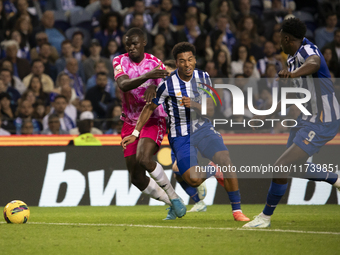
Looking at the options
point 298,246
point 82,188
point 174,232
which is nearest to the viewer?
point 298,246

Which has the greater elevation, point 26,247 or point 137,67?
point 137,67

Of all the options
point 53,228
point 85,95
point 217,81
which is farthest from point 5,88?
point 53,228

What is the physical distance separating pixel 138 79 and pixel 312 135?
2.06 m

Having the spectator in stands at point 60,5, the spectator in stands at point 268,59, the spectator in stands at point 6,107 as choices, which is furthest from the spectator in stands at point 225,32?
the spectator in stands at point 6,107

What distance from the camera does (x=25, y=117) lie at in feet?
35.1

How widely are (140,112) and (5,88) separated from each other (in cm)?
535

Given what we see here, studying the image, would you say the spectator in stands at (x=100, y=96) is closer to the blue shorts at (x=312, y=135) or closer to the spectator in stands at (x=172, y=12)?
the spectator in stands at (x=172, y=12)

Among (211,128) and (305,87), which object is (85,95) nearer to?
(211,128)

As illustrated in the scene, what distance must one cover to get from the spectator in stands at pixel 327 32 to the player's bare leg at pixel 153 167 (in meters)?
8.28

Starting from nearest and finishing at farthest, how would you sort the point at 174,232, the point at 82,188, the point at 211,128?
the point at 174,232
the point at 211,128
the point at 82,188

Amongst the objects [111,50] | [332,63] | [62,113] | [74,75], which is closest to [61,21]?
[111,50]

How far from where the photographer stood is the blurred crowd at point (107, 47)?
11.0 meters

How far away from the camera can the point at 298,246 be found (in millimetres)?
4523

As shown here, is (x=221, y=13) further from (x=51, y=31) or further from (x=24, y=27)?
(x=24, y=27)
